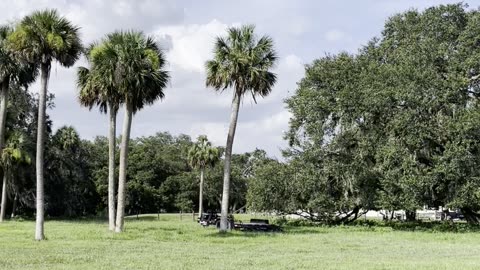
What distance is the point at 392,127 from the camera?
117 feet

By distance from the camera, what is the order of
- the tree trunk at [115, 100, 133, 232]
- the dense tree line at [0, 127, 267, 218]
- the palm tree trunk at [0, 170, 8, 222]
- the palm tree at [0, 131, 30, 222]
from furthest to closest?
the dense tree line at [0, 127, 267, 218] < the palm tree at [0, 131, 30, 222] < the palm tree trunk at [0, 170, 8, 222] < the tree trunk at [115, 100, 133, 232]

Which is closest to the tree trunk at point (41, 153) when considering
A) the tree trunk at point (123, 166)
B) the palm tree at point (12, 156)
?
the tree trunk at point (123, 166)

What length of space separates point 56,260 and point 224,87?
648 inches

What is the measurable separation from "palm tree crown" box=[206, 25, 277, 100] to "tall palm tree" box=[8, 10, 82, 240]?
7.81 m

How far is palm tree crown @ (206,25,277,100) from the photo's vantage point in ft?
99.5

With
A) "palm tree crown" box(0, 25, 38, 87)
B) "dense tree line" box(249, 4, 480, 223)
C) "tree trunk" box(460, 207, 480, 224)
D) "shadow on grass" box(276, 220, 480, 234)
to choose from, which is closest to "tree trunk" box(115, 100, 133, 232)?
"palm tree crown" box(0, 25, 38, 87)

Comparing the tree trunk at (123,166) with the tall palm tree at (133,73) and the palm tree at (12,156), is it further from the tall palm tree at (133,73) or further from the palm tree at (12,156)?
the palm tree at (12,156)

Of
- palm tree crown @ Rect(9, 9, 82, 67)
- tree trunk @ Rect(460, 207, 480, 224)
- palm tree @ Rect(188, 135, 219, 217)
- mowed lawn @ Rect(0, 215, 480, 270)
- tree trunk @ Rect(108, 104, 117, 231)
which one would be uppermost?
palm tree crown @ Rect(9, 9, 82, 67)

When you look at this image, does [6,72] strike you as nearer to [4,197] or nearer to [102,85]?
[102,85]

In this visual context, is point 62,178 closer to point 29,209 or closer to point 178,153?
point 29,209

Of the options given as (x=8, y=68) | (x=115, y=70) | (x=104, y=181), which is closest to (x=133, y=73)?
(x=115, y=70)

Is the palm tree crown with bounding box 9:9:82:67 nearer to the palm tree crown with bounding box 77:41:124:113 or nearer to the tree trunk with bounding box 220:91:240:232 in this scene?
the palm tree crown with bounding box 77:41:124:113

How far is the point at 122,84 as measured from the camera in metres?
27.9

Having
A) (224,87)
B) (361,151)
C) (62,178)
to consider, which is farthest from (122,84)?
(62,178)
